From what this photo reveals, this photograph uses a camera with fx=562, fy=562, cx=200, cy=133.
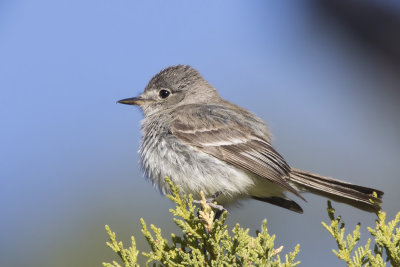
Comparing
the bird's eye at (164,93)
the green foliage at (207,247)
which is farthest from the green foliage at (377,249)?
the bird's eye at (164,93)

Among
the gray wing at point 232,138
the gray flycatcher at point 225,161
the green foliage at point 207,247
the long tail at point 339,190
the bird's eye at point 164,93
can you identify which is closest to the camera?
the green foliage at point 207,247

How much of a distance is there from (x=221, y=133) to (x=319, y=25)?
258cm

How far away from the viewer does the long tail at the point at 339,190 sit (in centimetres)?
441

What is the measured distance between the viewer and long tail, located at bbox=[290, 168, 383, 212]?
14.5ft

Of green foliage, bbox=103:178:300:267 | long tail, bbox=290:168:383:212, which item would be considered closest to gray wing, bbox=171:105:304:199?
long tail, bbox=290:168:383:212

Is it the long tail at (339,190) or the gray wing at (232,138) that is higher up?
the gray wing at (232,138)

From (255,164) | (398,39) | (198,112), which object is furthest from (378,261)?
(398,39)

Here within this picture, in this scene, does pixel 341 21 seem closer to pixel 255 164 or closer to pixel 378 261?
pixel 255 164

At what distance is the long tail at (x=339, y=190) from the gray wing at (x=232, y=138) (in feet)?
0.48

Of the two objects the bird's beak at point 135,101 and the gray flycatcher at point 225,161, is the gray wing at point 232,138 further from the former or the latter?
the bird's beak at point 135,101

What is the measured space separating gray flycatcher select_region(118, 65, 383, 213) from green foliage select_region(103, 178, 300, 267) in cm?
87

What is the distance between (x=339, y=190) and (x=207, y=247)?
1.51m

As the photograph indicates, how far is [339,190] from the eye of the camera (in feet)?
15.3

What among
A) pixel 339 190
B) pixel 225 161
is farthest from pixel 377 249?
pixel 225 161
